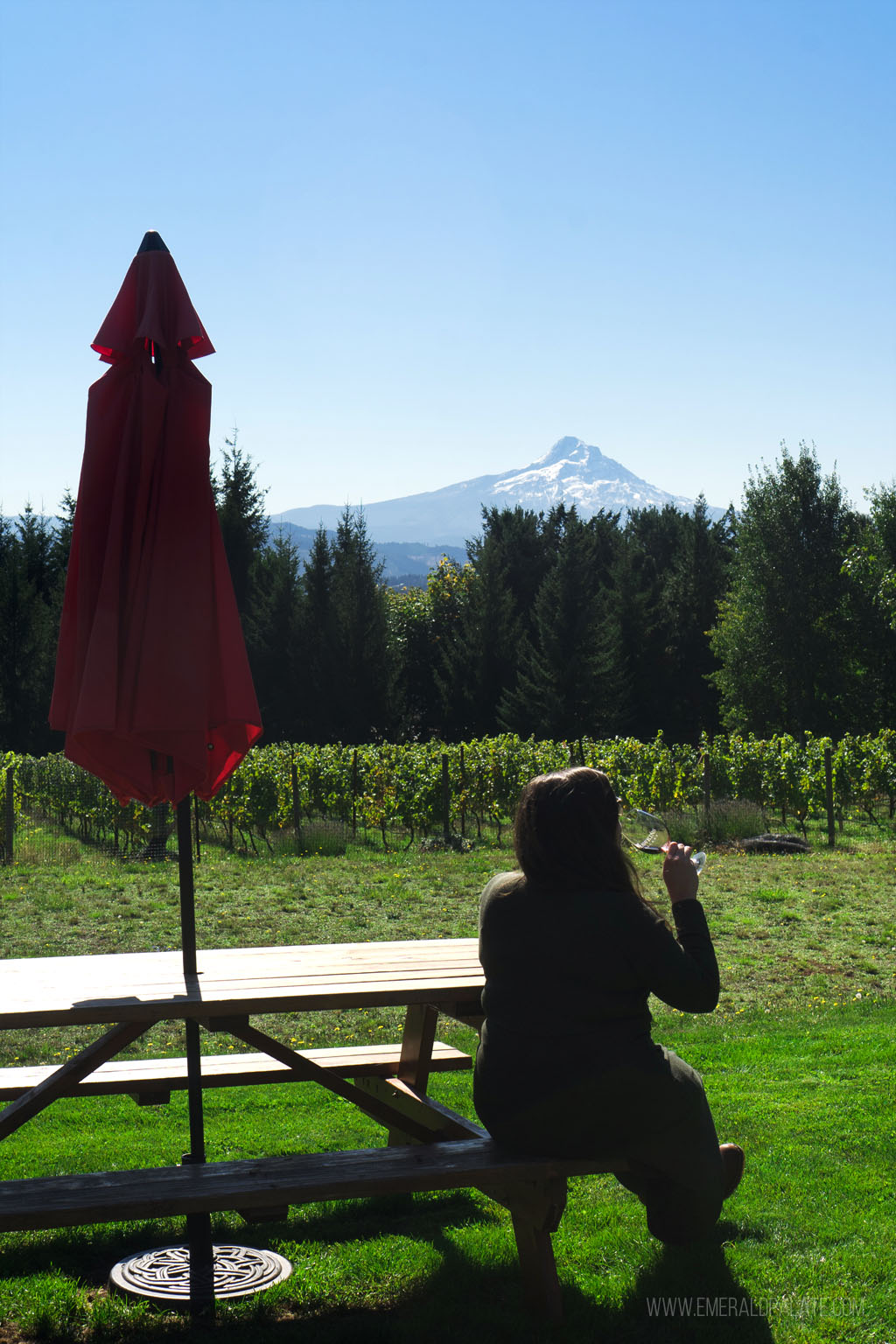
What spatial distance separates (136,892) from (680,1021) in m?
6.21

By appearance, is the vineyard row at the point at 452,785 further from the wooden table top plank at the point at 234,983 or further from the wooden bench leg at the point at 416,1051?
the wooden table top plank at the point at 234,983

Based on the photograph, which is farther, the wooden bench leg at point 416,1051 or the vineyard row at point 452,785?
the vineyard row at point 452,785

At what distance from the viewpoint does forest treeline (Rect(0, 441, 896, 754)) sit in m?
31.3

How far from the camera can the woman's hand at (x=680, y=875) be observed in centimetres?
290

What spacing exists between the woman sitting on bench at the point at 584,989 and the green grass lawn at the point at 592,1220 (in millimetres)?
475

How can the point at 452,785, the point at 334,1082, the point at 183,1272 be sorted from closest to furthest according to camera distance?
the point at 183,1272 < the point at 334,1082 < the point at 452,785

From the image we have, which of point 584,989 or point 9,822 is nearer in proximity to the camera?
point 584,989

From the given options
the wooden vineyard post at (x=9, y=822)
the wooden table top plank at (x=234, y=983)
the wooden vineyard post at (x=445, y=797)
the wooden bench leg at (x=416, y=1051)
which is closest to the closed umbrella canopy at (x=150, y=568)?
the wooden table top plank at (x=234, y=983)

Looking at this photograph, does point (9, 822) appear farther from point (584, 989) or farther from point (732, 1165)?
point (584, 989)

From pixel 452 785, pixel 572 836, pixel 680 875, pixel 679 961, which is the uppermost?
pixel 572 836

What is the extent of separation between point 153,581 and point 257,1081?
181 centimetres

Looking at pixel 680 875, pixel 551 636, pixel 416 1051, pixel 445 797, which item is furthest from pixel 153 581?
pixel 551 636

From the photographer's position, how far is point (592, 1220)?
3.52 m

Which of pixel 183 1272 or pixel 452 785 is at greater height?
pixel 452 785
